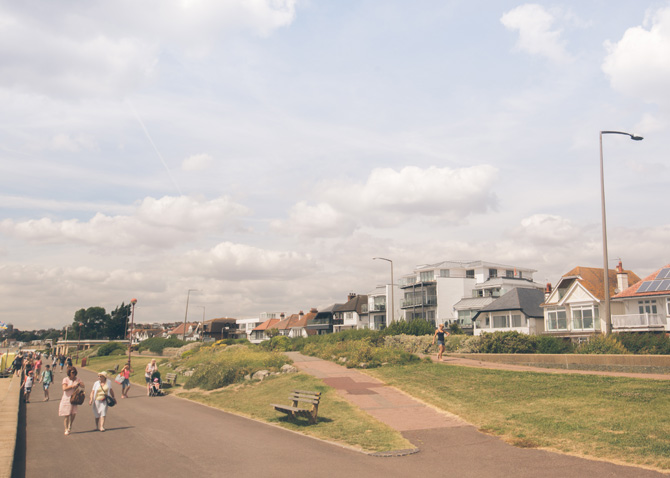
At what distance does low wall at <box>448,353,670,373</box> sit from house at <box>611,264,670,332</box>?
20077 millimetres

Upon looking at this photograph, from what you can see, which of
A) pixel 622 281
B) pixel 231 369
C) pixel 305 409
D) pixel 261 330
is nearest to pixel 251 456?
pixel 305 409

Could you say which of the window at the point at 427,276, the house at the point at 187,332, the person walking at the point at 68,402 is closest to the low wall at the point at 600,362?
the person walking at the point at 68,402

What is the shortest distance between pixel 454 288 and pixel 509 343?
5030 centimetres

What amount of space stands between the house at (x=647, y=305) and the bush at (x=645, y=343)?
17.0 meters

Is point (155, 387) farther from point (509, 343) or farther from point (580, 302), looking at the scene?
point (580, 302)

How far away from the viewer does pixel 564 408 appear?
44.8ft

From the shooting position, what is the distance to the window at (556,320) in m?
46.2

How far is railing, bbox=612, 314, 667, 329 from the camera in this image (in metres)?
38.3

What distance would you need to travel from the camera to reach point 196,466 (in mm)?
9914

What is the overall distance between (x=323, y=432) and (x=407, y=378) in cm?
817

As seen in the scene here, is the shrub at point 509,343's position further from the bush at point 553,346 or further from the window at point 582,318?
the window at point 582,318

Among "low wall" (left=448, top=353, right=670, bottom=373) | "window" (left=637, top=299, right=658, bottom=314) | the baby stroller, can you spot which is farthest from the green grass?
"window" (left=637, top=299, right=658, bottom=314)

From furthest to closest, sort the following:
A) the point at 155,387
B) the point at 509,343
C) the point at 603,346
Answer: the point at 509,343 < the point at 155,387 < the point at 603,346

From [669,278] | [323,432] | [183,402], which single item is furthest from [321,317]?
[323,432]
